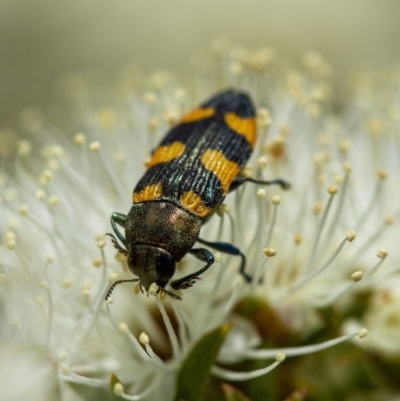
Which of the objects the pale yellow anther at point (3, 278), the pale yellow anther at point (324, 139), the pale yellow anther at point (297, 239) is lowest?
the pale yellow anther at point (297, 239)

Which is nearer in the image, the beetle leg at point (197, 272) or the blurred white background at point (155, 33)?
the beetle leg at point (197, 272)

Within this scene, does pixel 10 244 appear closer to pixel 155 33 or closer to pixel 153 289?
pixel 153 289

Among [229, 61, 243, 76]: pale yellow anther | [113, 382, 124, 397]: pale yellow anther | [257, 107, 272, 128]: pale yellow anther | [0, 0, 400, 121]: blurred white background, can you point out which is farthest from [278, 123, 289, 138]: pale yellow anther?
[0, 0, 400, 121]: blurred white background

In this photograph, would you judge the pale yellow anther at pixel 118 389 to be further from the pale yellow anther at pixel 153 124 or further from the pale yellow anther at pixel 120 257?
the pale yellow anther at pixel 153 124

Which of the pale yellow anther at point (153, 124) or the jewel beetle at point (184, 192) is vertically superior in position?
the pale yellow anther at point (153, 124)

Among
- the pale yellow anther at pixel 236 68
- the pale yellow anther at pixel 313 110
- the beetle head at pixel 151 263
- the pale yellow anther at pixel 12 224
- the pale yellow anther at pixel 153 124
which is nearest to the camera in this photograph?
the beetle head at pixel 151 263

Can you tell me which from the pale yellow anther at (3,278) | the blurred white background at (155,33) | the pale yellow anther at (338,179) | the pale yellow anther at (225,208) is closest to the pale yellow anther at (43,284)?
the pale yellow anther at (3,278)

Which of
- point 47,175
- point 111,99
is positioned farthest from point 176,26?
point 47,175
